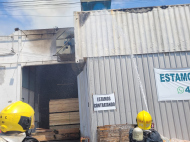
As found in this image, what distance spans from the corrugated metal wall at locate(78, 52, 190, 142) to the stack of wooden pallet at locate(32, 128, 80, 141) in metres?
3.21

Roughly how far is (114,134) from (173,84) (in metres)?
3.29

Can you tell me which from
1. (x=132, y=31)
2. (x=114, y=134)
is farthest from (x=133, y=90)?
(x=132, y=31)

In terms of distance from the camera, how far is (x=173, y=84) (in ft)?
24.4

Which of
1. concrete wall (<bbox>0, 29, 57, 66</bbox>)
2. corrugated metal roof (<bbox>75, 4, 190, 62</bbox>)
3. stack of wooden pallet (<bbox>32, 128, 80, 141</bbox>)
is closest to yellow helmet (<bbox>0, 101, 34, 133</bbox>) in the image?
corrugated metal roof (<bbox>75, 4, 190, 62</bbox>)

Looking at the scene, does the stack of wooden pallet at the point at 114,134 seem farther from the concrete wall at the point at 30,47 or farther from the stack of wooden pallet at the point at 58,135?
the concrete wall at the point at 30,47

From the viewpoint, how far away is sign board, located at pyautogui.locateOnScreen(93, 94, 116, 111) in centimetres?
713

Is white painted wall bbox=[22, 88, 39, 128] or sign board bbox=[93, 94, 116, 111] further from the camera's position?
white painted wall bbox=[22, 88, 39, 128]

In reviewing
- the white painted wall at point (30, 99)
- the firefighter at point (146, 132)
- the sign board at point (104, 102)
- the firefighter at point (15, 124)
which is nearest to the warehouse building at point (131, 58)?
the sign board at point (104, 102)

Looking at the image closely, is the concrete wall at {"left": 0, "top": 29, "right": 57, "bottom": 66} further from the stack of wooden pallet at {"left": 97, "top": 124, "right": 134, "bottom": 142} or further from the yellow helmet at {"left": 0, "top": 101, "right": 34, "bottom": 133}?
the yellow helmet at {"left": 0, "top": 101, "right": 34, "bottom": 133}

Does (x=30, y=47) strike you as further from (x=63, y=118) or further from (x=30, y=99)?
(x=63, y=118)

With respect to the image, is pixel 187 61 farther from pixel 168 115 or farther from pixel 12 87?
pixel 12 87

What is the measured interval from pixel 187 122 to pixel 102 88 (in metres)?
3.65

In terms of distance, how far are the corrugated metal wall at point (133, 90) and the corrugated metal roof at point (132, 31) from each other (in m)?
0.37

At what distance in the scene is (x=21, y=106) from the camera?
3.15m
